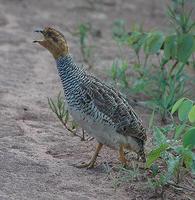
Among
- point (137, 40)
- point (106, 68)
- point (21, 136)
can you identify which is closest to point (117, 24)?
point (106, 68)

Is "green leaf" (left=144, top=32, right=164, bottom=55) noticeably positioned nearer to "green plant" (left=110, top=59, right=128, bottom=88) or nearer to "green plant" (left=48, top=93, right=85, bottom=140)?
"green plant" (left=110, top=59, right=128, bottom=88)

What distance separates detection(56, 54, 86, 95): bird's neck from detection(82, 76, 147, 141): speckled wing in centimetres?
9

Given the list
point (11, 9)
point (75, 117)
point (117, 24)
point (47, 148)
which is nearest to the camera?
point (75, 117)

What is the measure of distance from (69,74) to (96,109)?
446 mm

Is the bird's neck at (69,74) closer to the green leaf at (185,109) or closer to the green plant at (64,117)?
the green plant at (64,117)

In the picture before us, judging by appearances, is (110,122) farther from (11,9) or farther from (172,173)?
(11,9)

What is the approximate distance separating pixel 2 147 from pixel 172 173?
1.70 meters

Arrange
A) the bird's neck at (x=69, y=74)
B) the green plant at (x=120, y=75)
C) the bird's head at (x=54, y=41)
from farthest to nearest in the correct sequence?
the green plant at (x=120, y=75)
the bird's head at (x=54, y=41)
the bird's neck at (x=69, y=74)

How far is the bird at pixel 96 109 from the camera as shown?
20.0 ft

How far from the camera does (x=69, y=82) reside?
20.6ft

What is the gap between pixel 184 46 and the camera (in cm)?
750

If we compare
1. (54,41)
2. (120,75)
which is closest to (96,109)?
(54,41)

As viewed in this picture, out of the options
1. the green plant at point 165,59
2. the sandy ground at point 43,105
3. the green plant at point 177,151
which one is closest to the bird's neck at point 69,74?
the sandy ground at point 43,105

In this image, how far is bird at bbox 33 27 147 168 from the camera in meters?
6.11
